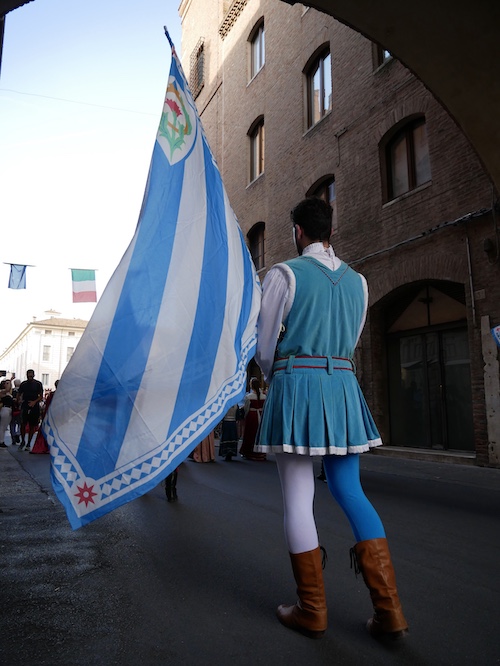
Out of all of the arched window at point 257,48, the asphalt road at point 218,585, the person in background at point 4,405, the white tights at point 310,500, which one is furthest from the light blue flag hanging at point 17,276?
the white tights at point 310,500

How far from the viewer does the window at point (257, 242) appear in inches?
738

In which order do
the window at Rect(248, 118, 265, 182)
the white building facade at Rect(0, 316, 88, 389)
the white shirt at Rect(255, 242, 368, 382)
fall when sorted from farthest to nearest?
the white building facade at Rect(0, 316, 88, 389) → the window at Rect(248, 118, 265, 182) → the white shirt at Rect(255, 242, 368, 382)

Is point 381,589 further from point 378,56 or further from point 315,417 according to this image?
point 378,56

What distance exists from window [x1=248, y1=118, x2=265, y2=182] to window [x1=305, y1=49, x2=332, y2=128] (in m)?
3.02

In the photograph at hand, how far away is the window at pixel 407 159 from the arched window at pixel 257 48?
8726 mm

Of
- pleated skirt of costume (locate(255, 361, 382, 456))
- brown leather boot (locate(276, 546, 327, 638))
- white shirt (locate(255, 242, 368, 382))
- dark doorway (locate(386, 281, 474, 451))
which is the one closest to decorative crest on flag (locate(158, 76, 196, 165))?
white shirt (locate(255, 242, 368, 382))

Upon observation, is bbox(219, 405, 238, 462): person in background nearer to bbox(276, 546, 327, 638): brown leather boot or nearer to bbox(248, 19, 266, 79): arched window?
bbox(276, 546, 327, 638): brown leather boot

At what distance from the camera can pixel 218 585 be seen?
289cm

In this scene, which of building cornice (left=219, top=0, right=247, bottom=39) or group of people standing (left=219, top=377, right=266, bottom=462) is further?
building cornice (left=219, top=0, right=247, bottom=39)

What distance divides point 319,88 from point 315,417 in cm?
1529

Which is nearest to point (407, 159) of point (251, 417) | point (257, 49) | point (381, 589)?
point (251, 417)

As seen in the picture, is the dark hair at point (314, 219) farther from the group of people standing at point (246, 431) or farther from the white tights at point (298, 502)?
the group of people standing at point (246, 431)

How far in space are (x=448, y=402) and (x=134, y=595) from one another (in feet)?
31.1

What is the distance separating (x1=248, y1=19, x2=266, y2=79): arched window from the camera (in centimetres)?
1917
